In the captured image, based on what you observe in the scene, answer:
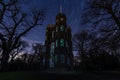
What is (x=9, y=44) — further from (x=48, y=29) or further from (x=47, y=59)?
(x=48, y=29)

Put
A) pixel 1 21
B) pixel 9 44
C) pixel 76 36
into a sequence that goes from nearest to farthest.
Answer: pixel 1 21 < pixel 9 44 < pixel 76 36

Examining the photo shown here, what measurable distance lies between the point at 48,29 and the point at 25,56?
14995mm

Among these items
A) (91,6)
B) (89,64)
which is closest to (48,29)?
(89,64)

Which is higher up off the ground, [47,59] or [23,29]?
[23,29]

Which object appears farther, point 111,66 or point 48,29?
point 48,29

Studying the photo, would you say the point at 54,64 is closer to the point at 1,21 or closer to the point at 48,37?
the point at 48,37

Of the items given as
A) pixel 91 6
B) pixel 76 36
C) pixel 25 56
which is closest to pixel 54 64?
pixel 76 36

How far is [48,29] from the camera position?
2168 inches

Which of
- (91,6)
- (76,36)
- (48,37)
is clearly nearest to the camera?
(91,6)

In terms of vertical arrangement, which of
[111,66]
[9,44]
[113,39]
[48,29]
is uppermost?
[48,29]

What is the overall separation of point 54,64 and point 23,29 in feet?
82.7

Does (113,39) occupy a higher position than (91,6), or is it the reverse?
(91,6)

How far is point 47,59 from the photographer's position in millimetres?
50562

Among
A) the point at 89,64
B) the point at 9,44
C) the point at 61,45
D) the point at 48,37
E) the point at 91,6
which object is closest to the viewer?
the point at 91,6
